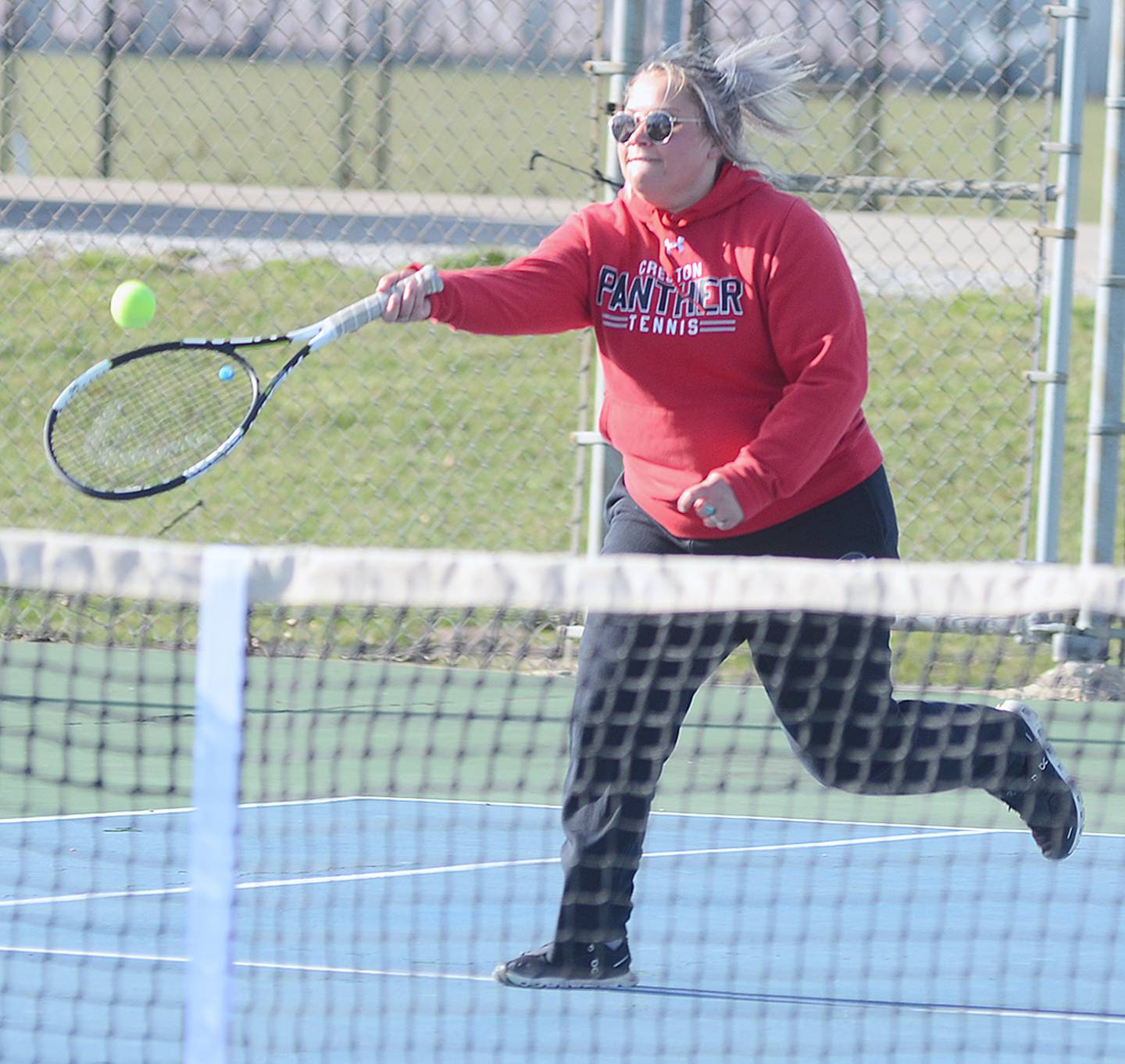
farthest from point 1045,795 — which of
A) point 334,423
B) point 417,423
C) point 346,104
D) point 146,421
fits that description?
point 346,104

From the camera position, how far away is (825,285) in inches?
144

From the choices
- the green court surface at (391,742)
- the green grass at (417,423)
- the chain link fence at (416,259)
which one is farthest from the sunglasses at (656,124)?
the green grass at (417,423)

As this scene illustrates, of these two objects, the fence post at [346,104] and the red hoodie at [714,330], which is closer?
the red hoodie at [714,330]

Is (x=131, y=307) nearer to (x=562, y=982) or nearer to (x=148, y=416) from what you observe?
(x=148, y=416)

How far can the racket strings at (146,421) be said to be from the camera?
4.60m

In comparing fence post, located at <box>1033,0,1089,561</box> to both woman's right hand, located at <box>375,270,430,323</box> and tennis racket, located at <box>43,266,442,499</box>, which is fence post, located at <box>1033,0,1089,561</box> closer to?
A: tennis racket, located at <box>43,266,442,499</box>

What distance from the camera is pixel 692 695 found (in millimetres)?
3711

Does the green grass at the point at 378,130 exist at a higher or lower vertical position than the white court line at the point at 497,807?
higher

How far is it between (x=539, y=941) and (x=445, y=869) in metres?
0.54

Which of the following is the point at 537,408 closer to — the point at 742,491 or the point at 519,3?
the point at 519,3

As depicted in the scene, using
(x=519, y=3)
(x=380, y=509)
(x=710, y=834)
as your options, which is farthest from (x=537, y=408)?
(x=710, y=834)

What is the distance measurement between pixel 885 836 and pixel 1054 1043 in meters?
1.39

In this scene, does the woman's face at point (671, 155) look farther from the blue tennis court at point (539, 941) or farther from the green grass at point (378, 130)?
the green grass at point (378, 130)

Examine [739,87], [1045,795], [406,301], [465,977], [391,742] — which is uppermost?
[739,87]
